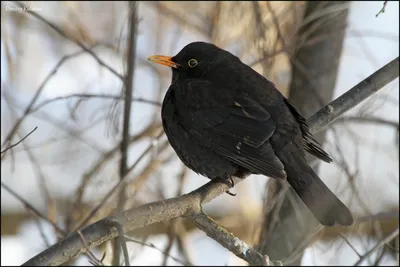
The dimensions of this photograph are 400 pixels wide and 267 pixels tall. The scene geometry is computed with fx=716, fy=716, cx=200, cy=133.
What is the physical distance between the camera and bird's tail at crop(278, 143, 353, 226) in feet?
10.8

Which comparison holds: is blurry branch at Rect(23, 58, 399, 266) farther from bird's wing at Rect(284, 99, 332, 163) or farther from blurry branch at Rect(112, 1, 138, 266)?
blurry branch at Rect(112, 1, 138, 266)

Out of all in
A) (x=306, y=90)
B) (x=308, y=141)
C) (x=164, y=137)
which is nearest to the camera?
(x=308, y=141)

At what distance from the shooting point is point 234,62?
396 centimetres

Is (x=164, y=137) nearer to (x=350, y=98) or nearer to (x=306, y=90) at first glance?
(x=306, y=90)

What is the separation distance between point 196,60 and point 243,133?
69cm

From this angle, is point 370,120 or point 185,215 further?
point 370,120

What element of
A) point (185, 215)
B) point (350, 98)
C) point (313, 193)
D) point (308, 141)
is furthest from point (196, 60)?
point (185, 215)

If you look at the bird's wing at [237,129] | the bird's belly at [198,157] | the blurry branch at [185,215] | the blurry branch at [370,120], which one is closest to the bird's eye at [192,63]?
the bird's wing at [237,129]

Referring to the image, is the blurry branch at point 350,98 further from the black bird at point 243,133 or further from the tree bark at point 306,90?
the tree bark at point 306,90

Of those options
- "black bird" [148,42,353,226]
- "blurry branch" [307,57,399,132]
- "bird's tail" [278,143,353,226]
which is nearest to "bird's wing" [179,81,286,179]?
"black bird" [148,42,353,226]

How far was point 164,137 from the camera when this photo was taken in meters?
4.83

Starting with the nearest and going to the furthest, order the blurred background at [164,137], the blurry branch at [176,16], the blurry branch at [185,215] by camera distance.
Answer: the blurry branch at [185,215]
the blurred background at [164,137]
the blurry branch at [176,16]

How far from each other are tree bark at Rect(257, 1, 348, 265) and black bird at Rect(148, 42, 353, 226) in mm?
797

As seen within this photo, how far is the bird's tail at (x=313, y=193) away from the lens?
330cm
